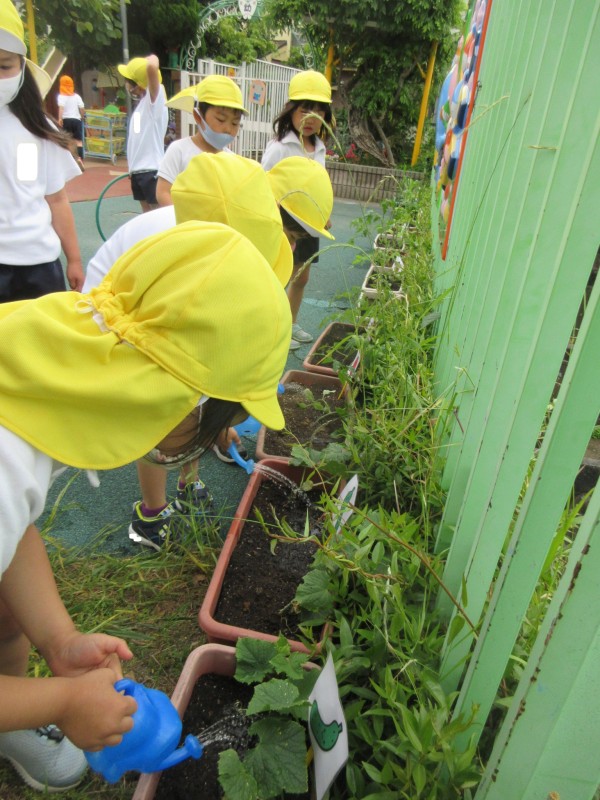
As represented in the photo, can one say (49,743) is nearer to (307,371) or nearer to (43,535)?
(43,535)

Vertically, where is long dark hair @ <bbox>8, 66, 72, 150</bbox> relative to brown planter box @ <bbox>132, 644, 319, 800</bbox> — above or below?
above

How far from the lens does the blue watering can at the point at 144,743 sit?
0.95 metres

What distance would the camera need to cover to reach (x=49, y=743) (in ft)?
4.03

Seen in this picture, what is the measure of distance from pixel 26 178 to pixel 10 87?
11.9 inches

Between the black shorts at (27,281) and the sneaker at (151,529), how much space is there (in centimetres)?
98

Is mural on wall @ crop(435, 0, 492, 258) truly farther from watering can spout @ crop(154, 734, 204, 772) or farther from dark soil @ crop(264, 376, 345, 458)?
watering can spout @ crop(154, 734, 204, 772)

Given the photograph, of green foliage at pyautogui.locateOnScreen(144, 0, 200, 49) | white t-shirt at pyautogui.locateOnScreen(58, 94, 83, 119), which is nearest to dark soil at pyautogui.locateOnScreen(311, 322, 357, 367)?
white t-shirt at pyautogui.locateOnScreen(58, 94, 83, 119)

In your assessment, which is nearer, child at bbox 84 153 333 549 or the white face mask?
child at bbox 84 153 333 549

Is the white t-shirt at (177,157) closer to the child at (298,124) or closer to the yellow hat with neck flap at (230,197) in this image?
the child at (298,124)

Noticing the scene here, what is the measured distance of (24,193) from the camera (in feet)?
6.86

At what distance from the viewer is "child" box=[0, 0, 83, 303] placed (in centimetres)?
197

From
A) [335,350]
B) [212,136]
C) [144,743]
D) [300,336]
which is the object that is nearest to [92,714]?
[144,743]

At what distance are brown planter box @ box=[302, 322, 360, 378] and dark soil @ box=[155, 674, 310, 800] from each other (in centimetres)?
138

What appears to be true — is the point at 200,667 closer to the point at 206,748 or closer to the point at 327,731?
the point at 206,748
